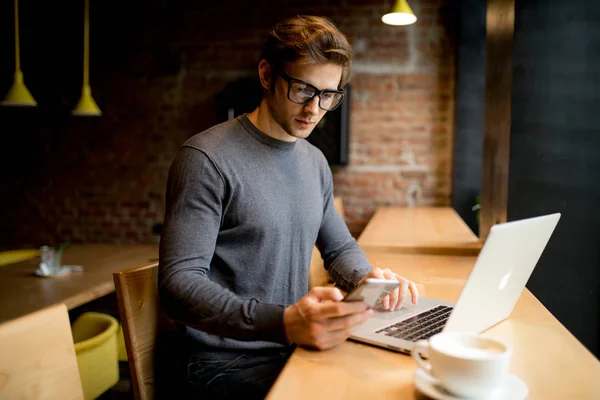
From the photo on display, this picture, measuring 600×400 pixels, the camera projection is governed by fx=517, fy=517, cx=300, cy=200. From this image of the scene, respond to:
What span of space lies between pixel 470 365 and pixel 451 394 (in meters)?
0.08

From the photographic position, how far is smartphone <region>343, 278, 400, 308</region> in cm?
89

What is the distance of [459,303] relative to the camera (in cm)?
88

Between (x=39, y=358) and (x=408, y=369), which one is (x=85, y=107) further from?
(x=408, y=369)

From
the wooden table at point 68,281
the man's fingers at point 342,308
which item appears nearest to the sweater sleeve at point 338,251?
the man's fingers at point 342,308

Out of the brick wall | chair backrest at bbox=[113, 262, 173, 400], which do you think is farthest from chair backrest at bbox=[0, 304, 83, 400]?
the brick wall

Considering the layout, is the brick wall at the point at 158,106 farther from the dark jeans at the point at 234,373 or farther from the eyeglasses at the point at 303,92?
the dark jeans at the point at 234,373

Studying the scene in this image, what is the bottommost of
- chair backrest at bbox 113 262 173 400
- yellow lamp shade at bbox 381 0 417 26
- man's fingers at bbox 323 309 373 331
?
chair backrest at bbox 113 262 173 400

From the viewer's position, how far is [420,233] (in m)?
2.70

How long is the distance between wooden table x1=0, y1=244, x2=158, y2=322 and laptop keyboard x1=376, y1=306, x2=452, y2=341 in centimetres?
144

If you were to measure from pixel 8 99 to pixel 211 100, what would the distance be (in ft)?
4.78

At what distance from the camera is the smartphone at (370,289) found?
0.89 m

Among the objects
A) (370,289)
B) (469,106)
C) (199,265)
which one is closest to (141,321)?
(199,265)

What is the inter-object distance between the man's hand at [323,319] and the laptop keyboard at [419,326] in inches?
4.8

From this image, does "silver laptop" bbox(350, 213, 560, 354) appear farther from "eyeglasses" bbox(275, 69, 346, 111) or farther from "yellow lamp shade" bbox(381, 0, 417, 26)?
"yellow lamp shade" bbox(381, 0, 417, 26)
